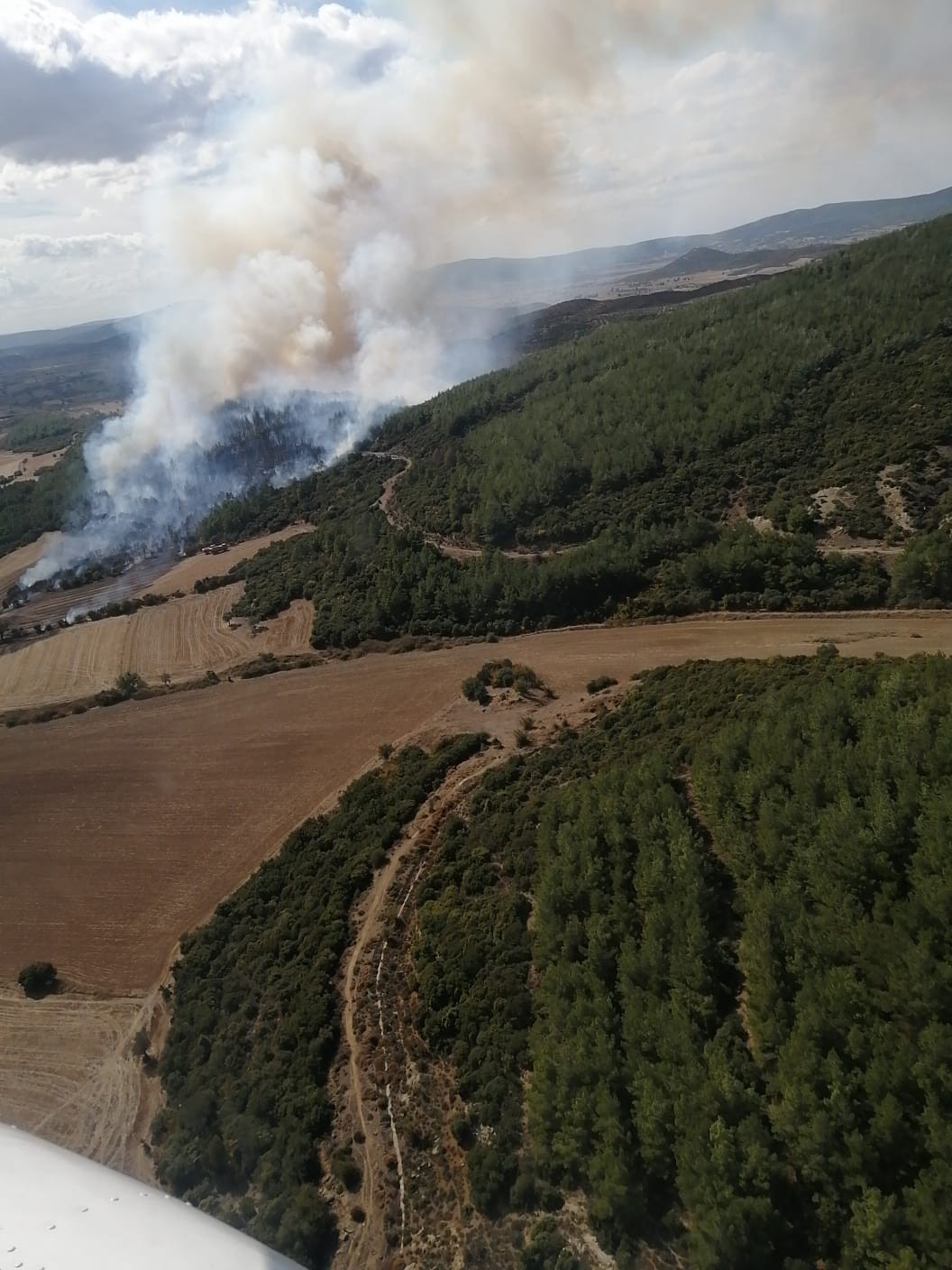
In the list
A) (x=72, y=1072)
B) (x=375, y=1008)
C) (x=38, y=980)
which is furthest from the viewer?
(x=38, y=980)

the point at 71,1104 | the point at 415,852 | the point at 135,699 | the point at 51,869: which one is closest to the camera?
the point at 71,1104

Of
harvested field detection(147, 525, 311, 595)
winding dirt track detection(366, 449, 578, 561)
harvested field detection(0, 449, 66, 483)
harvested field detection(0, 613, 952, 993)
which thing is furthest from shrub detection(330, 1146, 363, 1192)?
harvested field detection(0, 449, 66, 483)

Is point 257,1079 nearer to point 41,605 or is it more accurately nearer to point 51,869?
point 51,869

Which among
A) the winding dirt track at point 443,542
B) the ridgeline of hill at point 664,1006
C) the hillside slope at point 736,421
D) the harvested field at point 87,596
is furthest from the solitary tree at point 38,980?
the harvested field at point 87,596

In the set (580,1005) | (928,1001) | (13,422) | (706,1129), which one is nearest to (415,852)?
(580,1005)

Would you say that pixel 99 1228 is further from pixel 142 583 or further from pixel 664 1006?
pixel 142 583

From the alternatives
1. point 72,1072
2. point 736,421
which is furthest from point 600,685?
point 736,421
